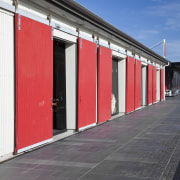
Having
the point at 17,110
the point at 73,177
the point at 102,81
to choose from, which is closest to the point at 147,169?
the point at 73,177

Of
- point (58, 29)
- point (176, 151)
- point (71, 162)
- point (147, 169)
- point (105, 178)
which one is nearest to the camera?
point (105, 178)

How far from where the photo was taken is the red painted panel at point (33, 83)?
746 cm

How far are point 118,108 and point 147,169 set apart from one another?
11.7m

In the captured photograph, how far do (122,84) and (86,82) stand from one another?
6.18 metres

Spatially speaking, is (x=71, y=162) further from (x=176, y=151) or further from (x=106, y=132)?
(x=106, y=132)

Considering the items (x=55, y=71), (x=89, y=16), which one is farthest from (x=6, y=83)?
(x=89, y=16)

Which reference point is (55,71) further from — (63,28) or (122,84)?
(122,84)

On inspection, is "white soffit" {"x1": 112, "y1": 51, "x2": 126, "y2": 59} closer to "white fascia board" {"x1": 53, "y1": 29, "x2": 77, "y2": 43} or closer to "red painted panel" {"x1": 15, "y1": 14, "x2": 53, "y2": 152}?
"white fascia board" {"x1": 53, "y1": 29, "x2": 77, "y2": 43}

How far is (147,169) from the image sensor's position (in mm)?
6098

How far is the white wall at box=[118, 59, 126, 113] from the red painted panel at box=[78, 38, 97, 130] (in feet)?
16.3

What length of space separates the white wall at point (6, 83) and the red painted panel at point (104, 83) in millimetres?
6431

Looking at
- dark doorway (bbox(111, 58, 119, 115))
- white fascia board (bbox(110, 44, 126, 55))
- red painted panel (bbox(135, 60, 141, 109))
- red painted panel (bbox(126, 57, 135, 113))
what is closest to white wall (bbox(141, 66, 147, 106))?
red painted panel (bbox(135, 60, 141, 109))

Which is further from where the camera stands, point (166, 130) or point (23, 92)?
point (166, 130)

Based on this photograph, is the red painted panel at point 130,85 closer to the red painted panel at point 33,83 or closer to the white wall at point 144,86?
the white wall at point 144,86
